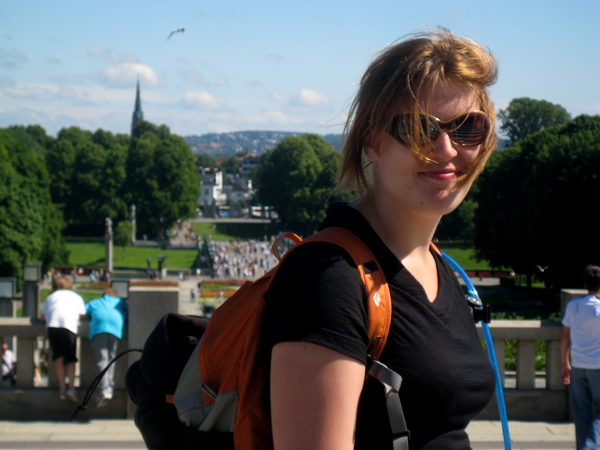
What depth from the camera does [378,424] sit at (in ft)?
5.39

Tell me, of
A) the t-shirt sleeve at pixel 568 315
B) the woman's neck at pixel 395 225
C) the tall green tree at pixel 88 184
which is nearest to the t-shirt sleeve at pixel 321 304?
the woman's neck at pixel 395 225

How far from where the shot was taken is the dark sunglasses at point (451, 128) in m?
1.73

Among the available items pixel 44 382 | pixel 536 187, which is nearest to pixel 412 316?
pixel 44 382

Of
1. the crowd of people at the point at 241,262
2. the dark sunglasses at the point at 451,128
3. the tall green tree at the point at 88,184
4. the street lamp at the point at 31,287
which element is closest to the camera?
the dark sunglasses at the point at 451,128

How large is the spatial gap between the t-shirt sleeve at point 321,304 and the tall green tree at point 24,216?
4058cm

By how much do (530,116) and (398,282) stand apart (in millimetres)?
58964

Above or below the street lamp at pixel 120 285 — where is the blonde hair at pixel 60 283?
above

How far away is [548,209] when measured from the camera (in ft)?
120

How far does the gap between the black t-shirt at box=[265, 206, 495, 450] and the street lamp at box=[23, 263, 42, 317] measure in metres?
14.3

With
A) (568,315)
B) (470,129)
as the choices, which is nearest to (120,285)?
(568,315)

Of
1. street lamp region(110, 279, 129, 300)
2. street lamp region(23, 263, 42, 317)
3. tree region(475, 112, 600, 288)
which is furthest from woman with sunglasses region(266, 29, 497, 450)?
tree region(475, 112, 600, 288)

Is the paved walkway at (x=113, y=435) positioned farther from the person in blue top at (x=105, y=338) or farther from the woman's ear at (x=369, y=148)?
the woman's ear at (x=369, y=148)

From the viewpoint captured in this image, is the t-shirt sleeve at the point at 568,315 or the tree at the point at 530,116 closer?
the t-shirt sleeve at the point at 568,315

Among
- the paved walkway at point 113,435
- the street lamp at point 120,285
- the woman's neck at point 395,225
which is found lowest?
the paved walkway at point 113,435
